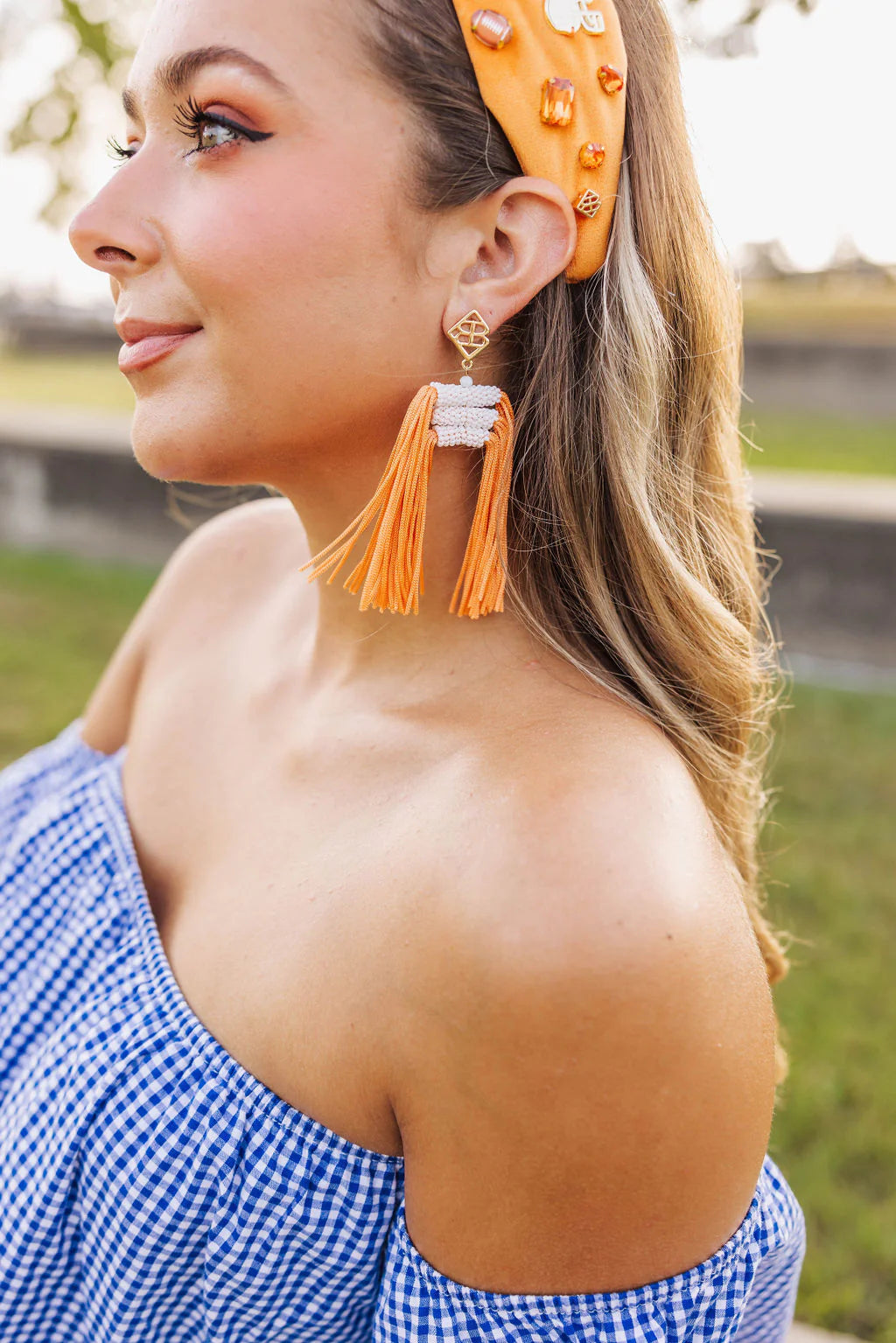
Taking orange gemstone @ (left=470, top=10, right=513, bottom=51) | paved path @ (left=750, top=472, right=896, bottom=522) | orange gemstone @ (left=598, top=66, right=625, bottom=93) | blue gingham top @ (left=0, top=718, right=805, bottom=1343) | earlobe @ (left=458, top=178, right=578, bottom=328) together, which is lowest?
paved path @ (left=750, top=472, right=896, bottom=522)

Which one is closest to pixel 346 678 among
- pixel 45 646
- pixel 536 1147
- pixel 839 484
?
pixel 536 1147

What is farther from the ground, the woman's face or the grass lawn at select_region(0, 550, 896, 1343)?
the woman's face

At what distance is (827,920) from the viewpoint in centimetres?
385

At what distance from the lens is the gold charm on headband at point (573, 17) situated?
1366 millimetres

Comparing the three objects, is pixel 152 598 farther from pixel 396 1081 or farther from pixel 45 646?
pixel 45 646

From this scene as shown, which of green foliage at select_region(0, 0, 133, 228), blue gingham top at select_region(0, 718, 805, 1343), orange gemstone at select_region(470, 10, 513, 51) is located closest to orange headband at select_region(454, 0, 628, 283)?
orange gemstone at select_region(470, 10, 513, 51)

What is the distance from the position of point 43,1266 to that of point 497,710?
939 mm

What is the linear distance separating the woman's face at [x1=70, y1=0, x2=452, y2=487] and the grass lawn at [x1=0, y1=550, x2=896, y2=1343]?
4.64 feet

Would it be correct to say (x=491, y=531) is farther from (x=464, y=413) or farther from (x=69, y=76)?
(x=69, y=76)

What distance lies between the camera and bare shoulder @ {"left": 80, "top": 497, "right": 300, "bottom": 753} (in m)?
2.20

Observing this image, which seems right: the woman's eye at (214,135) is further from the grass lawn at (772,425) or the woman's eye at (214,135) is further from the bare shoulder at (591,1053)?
the grass lawn at (772,425)

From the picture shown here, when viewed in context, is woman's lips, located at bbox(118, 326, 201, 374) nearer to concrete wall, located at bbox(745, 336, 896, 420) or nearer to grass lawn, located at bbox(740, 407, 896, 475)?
grass lawn, located at bbox(740, 407, 896, 475)

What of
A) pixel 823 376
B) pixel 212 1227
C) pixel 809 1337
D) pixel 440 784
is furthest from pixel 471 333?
pixel 823 376

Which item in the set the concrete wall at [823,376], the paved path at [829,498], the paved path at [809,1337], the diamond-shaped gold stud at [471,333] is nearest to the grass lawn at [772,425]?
the concrete wall at [823,376]
